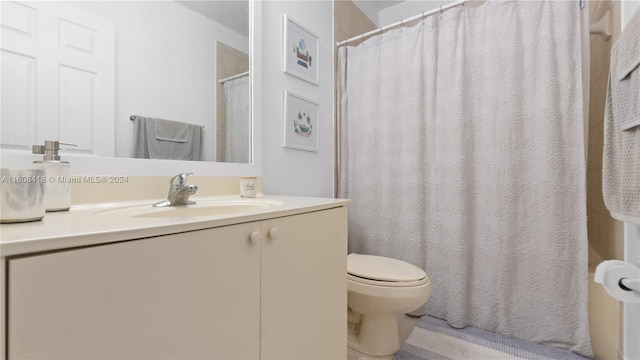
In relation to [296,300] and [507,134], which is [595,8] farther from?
[296,300]

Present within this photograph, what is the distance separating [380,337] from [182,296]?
99 centimetres

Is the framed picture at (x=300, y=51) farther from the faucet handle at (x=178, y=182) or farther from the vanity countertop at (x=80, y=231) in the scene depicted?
the vanity countertop at (x=80, y=231)

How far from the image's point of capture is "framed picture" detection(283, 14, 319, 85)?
1.47 meters

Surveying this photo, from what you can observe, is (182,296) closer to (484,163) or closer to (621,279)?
(621,279)

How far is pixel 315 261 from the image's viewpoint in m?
0.81

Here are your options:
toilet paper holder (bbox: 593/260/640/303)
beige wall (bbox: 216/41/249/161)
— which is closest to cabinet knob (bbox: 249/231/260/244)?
beige wall (bbox: 216/41/249/161)

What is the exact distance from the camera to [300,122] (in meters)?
1.58

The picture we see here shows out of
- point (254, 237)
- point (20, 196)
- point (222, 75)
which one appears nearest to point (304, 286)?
point (254, 237)

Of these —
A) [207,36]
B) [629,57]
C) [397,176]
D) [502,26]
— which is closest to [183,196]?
[207,36]

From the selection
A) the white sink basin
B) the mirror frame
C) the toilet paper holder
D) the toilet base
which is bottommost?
the toilet base

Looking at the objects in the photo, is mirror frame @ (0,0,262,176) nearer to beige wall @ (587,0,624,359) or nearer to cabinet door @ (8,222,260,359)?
cabinet door @ (8,222,260,359)

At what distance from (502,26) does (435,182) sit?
799mm

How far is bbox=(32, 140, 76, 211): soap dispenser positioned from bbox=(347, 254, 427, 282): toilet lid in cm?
98

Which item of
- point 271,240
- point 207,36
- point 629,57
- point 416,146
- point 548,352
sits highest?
point 207,36
